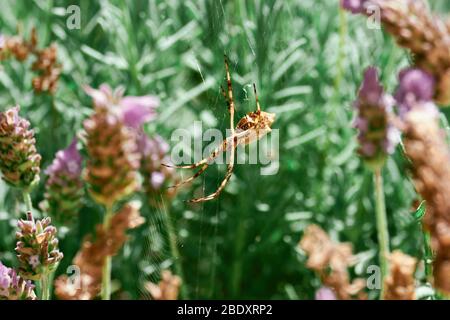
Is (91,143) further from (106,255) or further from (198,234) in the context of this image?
(198,234)

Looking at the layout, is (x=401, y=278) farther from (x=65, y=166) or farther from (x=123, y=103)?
(x=65, y=166)

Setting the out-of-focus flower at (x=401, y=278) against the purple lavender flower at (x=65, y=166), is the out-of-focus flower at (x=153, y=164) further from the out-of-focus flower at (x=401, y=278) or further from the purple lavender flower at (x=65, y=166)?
the out-of-focus flower at (x=401, y=278)

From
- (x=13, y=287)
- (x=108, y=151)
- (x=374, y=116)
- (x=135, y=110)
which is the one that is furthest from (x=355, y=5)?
(x=13, y=287)

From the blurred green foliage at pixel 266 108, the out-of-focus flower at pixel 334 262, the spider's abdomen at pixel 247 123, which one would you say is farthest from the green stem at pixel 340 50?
the out-of-focus flower at pixel 334 262

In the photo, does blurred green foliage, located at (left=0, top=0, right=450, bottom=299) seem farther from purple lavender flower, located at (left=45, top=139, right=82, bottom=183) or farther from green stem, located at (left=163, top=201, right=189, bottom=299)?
purple lavender flower, located at (left=45, top=139, right=82, bottom=183)

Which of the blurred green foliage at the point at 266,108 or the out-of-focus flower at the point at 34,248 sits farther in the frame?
the blurred green foliage at the point at 266,108

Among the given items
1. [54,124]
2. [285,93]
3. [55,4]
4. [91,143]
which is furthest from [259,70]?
[91,143]
